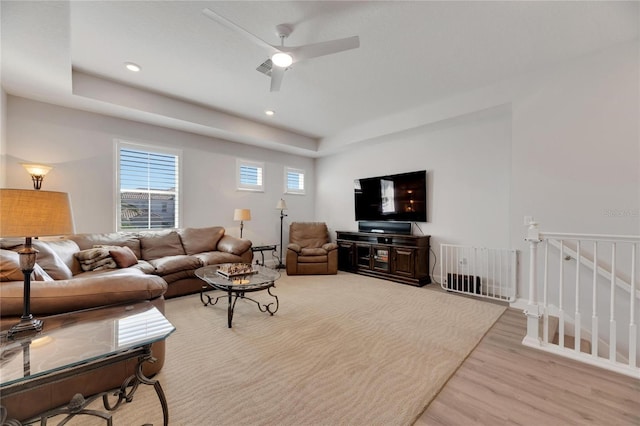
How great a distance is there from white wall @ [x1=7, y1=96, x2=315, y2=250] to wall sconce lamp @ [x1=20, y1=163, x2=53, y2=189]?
290mm

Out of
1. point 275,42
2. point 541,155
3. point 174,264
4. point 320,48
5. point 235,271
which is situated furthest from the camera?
point 174,264

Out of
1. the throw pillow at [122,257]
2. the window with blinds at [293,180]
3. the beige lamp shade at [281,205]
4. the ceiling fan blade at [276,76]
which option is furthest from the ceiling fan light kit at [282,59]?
the window with blinds at [293,180]

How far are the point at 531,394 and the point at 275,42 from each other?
3687 millimetres

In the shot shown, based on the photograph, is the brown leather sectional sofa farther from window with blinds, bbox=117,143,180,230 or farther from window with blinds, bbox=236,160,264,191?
window with blinds, bbox=236,160,264,191

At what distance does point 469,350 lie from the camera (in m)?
2.26

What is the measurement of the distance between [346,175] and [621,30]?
4382 mm

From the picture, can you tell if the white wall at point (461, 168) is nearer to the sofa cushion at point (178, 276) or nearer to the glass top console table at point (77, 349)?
the sofa cushion at point (178, 276)

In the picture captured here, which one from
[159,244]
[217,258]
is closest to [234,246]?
[217,258]

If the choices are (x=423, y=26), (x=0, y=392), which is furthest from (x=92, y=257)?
(x=423, y=26)

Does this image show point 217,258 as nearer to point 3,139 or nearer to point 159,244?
point 159,244

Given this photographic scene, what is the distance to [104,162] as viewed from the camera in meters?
3.94

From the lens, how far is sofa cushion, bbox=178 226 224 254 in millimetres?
4340

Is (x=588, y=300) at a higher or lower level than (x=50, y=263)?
lower

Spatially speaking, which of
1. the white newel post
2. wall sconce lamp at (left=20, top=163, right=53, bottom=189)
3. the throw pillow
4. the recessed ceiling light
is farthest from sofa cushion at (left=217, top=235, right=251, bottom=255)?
the white newel post
